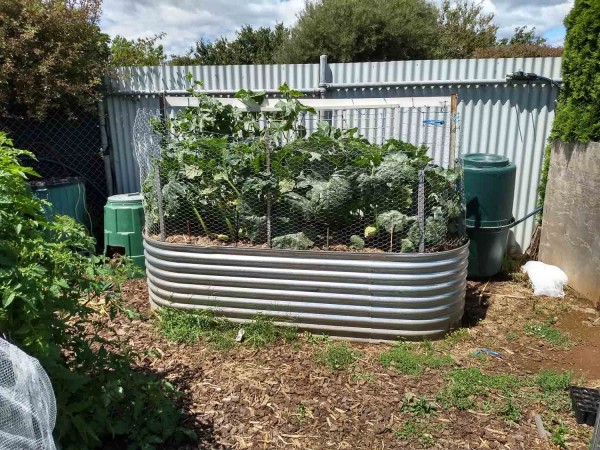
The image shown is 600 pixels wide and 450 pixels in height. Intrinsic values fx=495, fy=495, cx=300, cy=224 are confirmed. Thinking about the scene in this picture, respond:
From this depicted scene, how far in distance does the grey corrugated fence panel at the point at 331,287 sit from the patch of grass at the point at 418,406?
768 mm

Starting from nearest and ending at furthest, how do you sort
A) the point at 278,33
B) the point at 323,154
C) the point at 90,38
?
the point at 323,154 < the point at 90,38 < the point at 278,33

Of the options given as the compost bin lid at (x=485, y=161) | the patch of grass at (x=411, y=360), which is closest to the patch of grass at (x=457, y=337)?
the patch of grass at (x=411, y=360)

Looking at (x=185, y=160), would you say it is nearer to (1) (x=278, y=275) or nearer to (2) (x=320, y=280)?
(1) (x=278, y=275)

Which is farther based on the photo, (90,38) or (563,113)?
(90,38)

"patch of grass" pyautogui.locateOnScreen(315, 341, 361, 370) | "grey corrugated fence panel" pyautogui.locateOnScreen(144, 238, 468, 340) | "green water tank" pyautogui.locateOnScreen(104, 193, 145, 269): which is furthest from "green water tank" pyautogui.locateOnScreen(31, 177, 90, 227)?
"patch of grass" pyautogui.locateOnScreen(315, 341, 361, 370)

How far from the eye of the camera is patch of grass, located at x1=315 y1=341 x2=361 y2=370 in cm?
357

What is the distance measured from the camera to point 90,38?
5.97 metres

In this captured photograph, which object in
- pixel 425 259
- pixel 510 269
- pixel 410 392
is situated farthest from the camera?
pixel 510 269

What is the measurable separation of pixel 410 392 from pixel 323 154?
1.92 metres

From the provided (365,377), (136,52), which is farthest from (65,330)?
(136,52)

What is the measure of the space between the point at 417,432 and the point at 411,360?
2.46ft

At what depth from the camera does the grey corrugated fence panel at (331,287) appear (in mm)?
3770

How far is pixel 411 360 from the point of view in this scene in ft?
11.8

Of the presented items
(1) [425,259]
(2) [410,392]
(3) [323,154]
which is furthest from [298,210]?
(2) [410,392]
